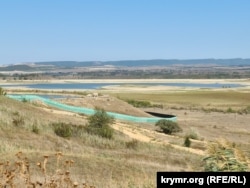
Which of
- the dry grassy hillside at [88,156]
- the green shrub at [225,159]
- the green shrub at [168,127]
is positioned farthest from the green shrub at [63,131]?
the green shrub at [168,127]

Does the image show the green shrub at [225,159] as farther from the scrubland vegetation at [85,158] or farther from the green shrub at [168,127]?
the green shrub at [168,127]

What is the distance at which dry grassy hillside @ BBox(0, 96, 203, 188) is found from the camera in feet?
34.2

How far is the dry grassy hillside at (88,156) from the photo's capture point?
10438 millimetres

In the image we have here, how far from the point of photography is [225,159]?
5.80 metres

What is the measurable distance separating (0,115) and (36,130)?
2.00m

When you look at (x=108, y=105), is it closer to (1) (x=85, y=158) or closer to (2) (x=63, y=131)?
(2) (x=63, y=131)

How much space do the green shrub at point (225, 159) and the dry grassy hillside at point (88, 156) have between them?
3.34ft

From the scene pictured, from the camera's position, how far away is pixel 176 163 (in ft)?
55.3

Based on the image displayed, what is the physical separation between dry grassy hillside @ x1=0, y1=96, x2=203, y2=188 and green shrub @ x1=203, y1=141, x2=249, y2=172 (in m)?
1.02

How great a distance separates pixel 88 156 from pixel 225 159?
7.78m

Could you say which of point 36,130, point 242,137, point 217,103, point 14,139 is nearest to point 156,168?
point 14,139

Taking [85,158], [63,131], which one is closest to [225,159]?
[85,158]

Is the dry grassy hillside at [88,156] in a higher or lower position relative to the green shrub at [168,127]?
higher

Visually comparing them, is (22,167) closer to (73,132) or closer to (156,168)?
(156,168)
